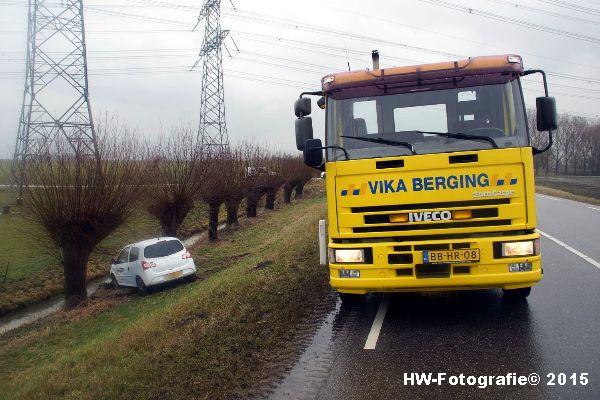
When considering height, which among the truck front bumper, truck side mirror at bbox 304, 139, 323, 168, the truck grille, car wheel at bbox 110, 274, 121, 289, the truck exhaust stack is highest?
the truck exhaust stack

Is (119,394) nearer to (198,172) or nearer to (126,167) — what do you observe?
(126,167)

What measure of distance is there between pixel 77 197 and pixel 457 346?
12672 millimetres

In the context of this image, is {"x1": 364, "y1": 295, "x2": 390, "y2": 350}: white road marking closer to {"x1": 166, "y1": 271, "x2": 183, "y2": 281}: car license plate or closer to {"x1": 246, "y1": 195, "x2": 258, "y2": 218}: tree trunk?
{"x1": 166, "y1": 271, "x2": 183, "y2": 281}: car license plate

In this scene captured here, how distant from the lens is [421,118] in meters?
6.23

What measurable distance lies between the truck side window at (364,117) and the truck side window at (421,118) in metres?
0.27

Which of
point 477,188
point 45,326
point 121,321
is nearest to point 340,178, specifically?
point 477,188

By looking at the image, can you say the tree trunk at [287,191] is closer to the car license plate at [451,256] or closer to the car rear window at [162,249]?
the car rear window at [162,249]

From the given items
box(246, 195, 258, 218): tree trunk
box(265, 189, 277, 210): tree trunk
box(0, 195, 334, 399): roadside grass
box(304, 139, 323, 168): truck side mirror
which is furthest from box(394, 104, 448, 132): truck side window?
box(265, 189, 277, 210): tree trunk

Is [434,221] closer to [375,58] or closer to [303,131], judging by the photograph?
[303,131]

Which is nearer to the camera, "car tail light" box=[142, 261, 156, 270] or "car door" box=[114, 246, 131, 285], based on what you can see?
"car tail light" box=[142, 261, 156, 270]

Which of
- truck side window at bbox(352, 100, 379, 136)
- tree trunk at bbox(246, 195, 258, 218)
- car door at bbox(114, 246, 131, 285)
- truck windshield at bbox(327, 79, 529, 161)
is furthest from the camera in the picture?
tree trunk at bbox(246, 195, 258, 218)

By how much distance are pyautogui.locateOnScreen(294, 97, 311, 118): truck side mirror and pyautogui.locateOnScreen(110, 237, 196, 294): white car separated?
34.9 ft

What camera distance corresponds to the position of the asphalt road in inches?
172

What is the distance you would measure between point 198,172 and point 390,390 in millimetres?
19671
